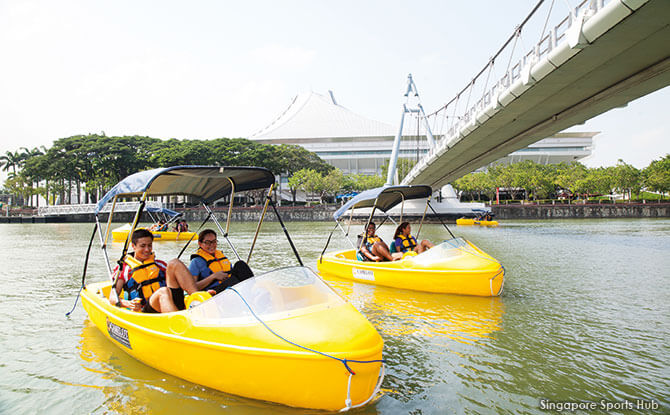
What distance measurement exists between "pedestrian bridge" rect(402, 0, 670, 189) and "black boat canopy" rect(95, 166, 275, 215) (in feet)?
35.4

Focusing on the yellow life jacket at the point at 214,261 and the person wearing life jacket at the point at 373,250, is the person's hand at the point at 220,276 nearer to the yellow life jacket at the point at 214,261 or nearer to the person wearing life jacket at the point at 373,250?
the yellow life jacket at the point at 214,261

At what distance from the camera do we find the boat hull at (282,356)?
145 inches

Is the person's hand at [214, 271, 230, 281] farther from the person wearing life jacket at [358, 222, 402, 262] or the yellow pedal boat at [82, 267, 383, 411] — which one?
the person wearing life jacket at [358, 222, 402, 262]

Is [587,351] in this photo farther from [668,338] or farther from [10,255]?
[10,255]

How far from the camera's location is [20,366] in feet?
17.8

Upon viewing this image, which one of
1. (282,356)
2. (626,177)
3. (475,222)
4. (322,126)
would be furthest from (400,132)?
(322,126)

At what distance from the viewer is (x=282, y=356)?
3.72 meters

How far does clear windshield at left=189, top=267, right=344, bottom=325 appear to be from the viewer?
413 cm

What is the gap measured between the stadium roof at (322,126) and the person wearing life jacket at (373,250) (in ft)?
322

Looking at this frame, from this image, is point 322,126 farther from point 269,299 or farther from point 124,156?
point 269,299

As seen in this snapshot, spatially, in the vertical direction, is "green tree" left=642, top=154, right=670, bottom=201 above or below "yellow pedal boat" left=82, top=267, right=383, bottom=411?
above

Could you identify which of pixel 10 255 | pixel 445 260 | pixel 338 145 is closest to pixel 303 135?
pixel 338 145

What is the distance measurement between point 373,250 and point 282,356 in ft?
23.8

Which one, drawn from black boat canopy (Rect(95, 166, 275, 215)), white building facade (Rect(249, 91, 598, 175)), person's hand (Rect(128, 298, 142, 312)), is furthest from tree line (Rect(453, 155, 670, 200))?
person's hand (Rect(128, 298, 142, 312))
